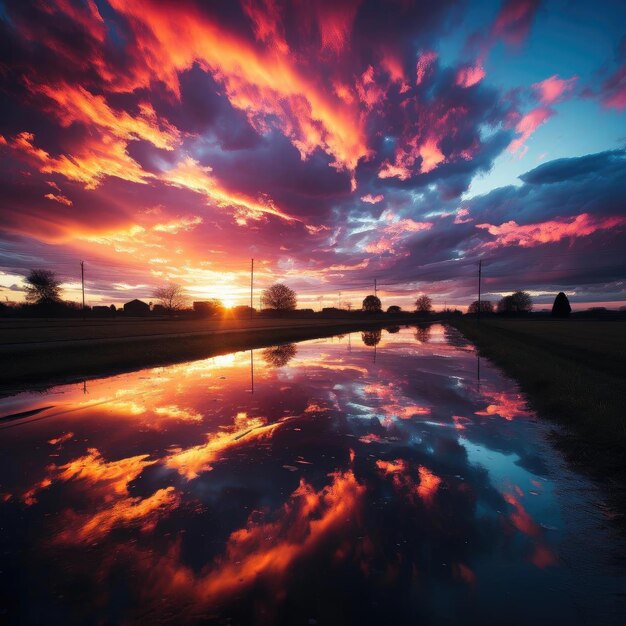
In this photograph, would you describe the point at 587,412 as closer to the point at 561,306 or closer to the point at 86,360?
the point at 86,360

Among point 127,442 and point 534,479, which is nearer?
point 534,479

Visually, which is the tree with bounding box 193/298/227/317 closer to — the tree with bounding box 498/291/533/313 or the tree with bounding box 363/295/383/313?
the tree with bounding box 363/295/383/313

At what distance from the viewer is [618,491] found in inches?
211

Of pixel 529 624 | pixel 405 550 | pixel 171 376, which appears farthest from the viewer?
pixel 171 376

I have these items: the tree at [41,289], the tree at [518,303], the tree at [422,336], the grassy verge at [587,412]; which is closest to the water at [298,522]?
the grassy verge at [587,412]

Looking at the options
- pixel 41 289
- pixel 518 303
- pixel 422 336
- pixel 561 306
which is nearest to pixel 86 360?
pixel 422 336

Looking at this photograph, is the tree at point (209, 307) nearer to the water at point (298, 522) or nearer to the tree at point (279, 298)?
the tree at point (279, 298)

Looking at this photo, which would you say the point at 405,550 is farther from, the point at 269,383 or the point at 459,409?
the point at 269,383

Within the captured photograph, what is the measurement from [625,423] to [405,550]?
706 cm

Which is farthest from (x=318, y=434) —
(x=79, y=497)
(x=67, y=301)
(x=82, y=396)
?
(x=67, y=301)

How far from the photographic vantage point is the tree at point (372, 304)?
601 feet

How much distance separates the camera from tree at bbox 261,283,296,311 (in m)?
140

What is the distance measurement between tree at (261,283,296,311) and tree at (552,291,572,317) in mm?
111656

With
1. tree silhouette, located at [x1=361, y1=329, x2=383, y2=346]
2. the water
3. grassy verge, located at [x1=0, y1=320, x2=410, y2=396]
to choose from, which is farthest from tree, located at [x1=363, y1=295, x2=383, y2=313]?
the water
